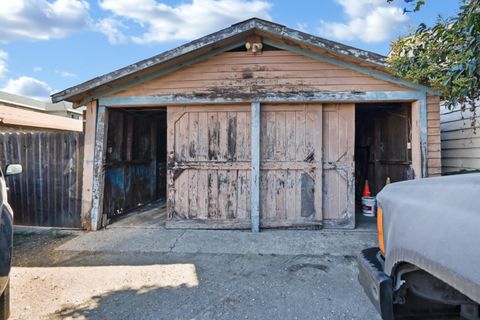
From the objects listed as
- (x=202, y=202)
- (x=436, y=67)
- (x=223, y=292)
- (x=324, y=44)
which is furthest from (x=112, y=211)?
(x=436, y=67)

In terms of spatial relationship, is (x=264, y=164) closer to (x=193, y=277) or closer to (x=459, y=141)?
(x=193, y=277)

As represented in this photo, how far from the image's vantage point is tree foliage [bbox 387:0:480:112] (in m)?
3.08

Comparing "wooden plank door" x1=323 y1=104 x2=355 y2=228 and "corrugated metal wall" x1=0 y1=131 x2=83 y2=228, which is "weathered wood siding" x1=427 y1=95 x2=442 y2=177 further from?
"corrugated metal wall" x1=0 y1=131 x2=83 y2=228

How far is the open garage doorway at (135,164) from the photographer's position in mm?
5656

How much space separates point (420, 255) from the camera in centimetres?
128

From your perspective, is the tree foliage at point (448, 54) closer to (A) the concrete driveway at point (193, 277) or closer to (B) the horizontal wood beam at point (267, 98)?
(B) the horizontal wood beam at point (267, 98)

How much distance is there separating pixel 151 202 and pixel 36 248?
3.51 m

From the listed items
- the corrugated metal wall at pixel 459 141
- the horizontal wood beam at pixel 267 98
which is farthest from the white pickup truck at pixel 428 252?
the corrugated metal wall at pixel 459 141

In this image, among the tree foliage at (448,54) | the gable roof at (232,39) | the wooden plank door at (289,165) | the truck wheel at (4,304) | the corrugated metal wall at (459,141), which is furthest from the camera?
the wooden plank door at (289,165)

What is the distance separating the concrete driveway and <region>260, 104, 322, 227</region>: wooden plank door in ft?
1.33

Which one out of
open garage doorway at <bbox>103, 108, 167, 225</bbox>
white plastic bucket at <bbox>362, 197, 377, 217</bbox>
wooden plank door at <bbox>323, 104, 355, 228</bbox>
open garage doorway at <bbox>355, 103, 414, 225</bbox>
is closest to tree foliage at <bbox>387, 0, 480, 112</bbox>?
wooden plank door at <bbox>323, 104, 355, 228</bbox>

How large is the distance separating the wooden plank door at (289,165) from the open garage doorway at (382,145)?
4.53 feet

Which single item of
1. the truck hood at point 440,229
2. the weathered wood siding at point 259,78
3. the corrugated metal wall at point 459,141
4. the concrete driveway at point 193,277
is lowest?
the concrete driveway at point 193,277

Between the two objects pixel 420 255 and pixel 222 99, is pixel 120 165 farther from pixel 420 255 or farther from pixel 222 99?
pixel 420 255
